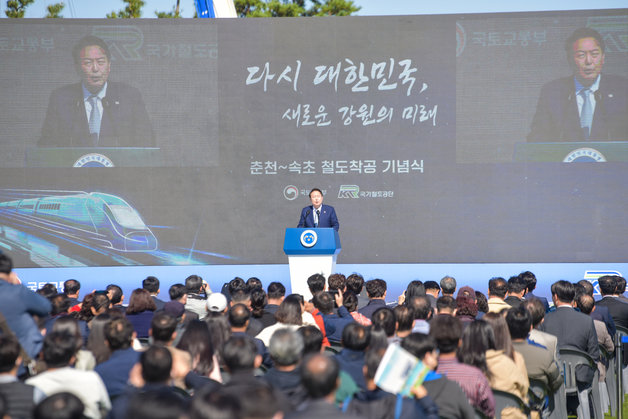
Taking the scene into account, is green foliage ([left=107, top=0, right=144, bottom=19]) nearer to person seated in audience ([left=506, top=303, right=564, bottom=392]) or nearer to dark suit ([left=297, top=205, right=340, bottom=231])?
dark suit ([left=297, top=205, right=340, bottom=231])

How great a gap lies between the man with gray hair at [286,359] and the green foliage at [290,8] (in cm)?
1799

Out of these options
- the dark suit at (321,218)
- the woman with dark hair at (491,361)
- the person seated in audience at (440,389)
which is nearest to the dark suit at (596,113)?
the dark suit at (321,218)

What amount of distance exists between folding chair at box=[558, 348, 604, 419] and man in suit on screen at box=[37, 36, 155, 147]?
25.3 ft

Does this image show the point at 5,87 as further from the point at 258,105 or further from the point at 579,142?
the point at 579,142

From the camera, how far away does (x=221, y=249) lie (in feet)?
33.9

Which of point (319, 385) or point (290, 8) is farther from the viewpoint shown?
point (290, 8)

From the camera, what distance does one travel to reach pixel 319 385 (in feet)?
6.77

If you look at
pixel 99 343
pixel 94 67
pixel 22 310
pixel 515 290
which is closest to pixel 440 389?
pixel 99 343

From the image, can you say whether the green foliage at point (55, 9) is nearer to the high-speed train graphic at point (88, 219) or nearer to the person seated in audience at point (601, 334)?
the high-speed train graphic at point (88, 219)

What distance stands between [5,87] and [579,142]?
27.8ft

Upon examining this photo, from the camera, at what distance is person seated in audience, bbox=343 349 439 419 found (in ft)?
7.63

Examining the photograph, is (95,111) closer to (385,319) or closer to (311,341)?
(385,319)

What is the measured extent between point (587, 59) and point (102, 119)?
23.5 ft

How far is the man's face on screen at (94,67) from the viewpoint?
1032 centimetres
